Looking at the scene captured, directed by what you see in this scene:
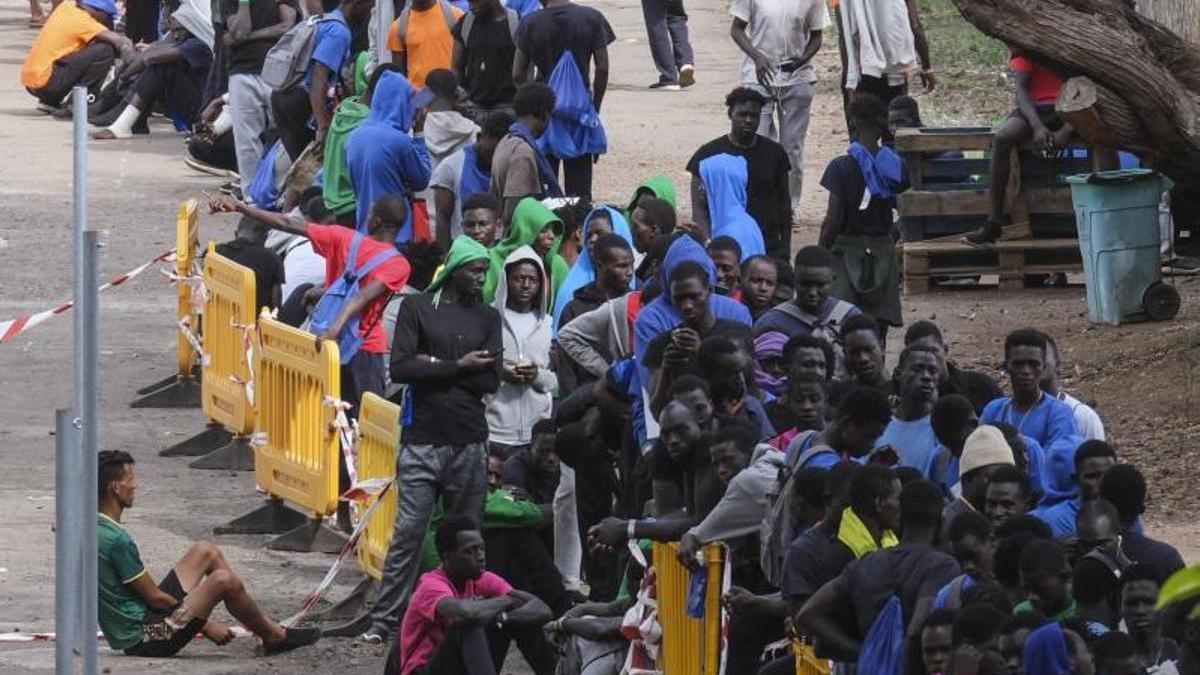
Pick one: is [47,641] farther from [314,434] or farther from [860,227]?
[860,227]

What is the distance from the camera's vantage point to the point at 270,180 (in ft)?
60.4

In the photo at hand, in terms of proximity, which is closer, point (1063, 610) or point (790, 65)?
point (1063, 610)

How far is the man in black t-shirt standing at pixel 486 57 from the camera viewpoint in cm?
1755

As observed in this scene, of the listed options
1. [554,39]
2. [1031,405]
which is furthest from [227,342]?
[1031,405]

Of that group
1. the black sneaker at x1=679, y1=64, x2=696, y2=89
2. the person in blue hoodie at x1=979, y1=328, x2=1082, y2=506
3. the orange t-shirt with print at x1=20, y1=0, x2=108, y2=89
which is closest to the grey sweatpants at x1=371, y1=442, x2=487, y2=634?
the person in blue hoodie at x1=979, y1=328, x2=1082, y2=506

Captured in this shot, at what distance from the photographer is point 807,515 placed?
8586 millimetres

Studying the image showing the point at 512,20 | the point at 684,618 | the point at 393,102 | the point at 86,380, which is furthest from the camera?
the point at 512,20

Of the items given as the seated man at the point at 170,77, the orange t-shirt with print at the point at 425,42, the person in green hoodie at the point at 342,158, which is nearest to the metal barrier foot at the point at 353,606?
the person in green hoodie at the point at 342,158

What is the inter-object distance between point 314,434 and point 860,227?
2.94 m

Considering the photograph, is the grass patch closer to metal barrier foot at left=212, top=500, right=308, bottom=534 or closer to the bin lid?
the bin lid

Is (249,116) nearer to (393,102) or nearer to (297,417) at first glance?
(393,102)

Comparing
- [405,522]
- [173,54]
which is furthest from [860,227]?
[173,54]

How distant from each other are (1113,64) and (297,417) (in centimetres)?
462

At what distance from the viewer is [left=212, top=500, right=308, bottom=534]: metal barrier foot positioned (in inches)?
549
